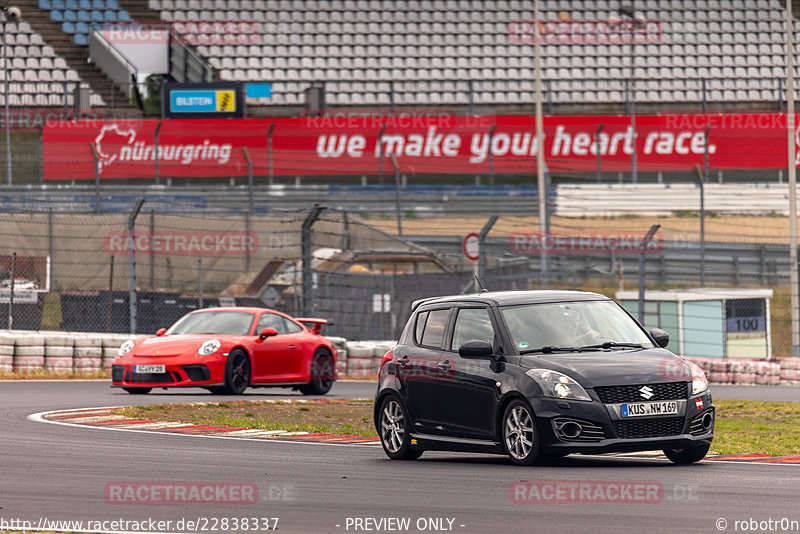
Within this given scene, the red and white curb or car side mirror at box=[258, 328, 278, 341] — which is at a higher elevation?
car side mirror at box=[258, 328, 278, 341]

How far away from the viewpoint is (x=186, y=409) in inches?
591

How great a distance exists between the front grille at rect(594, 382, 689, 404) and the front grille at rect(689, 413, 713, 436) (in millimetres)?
218

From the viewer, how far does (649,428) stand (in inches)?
364

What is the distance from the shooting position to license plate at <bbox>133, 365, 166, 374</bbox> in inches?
674

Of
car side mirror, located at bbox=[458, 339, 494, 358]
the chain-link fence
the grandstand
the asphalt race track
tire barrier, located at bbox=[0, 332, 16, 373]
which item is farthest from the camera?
the grandstand

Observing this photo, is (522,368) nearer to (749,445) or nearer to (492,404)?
(492,404)

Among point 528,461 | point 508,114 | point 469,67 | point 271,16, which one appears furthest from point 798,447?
point 271,16

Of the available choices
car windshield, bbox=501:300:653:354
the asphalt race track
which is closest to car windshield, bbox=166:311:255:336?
the asphalt race track

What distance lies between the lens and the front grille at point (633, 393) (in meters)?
9.21

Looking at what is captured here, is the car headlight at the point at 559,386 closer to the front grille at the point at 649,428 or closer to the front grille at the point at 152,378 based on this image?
the front grille at the point at 649,428

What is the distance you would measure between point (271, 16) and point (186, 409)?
31.1 meters

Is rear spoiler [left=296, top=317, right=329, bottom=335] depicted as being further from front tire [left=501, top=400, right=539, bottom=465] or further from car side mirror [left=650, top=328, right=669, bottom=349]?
front tire [left=501, top=400, right=539, bottom=465]

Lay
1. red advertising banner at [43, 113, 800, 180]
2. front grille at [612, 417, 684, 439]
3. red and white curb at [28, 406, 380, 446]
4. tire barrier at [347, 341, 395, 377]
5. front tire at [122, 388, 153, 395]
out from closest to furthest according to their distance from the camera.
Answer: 1. front grille at [612, 417, 684, 439]
2. red and white curb at [28, 406, 380, 446]
3. front tire at [122, 388, 153, 395]
4. tire barrier at [347, 341, 395, 377]
5. red advertising banner at [43, 113, 800, 180]

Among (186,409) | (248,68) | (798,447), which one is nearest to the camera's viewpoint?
(798,447)
